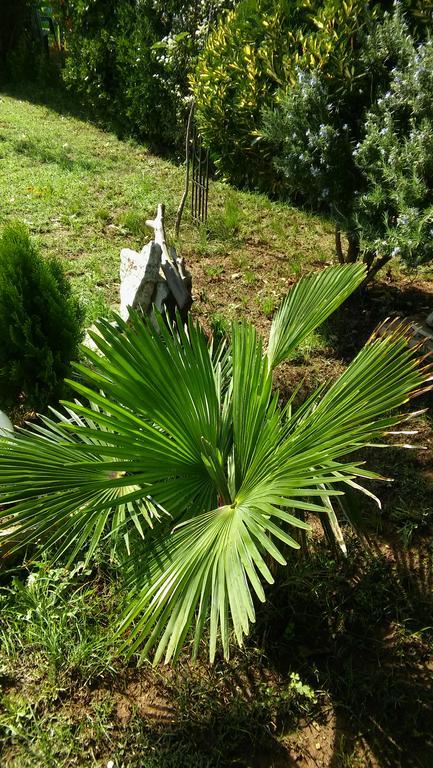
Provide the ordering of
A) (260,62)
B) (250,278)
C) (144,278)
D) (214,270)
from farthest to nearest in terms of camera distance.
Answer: (214,270) → (250,278) → (260,62) → (144,278)

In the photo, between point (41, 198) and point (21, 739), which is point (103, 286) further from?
point (21, 739)

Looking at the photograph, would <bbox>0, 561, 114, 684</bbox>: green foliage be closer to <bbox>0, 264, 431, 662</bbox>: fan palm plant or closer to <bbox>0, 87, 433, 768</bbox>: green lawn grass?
<bbox>0, 87, 433, 768</bbox>: green lawn grass

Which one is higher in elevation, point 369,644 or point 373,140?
point 373,140

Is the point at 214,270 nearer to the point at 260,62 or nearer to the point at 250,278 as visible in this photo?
the point at 250,278

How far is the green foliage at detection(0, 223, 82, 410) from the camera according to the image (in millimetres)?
2389

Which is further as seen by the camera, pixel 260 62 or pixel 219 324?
pixel 219 324

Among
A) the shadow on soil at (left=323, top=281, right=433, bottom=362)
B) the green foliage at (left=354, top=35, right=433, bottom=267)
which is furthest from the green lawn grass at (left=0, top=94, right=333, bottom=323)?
the green foliage at (left=354, top=35, right=433, bottom=267)

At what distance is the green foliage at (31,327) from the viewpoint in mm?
2389

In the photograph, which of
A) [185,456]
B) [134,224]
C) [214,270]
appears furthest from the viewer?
[134,224]

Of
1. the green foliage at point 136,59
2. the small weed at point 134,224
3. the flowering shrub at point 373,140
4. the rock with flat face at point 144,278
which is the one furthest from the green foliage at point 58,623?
the green foliage at point 136,59

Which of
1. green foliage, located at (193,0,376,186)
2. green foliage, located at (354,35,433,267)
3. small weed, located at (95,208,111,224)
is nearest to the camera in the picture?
green foliage, located at (354,35,433,267)

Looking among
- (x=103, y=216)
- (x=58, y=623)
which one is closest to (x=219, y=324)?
(x=58, y=623)

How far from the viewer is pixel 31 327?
2.44m

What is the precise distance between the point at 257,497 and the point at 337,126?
8.89 feet
